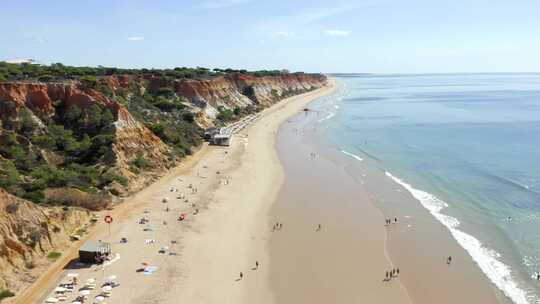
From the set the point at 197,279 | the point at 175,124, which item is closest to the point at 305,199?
the point at 197,279

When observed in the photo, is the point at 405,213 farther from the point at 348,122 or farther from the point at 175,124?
the point at 348,122

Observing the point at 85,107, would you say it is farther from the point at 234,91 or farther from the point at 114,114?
the point at 234,91

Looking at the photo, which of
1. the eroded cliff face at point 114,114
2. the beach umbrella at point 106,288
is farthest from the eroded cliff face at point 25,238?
the eroded cliff face at point 114,114

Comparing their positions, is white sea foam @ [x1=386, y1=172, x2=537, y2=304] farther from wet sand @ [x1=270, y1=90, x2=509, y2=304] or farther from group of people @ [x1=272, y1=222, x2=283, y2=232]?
group of people @ [x1=272, y1=222, x2=283, y2=232]

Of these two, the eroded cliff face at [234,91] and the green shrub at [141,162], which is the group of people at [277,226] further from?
the eroded cliff face at [234,91]

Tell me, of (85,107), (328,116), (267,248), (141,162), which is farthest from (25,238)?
(328,116)

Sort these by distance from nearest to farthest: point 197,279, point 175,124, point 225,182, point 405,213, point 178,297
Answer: point 178,297
point 197,279
point 405,213
point 225,182
point 175,124

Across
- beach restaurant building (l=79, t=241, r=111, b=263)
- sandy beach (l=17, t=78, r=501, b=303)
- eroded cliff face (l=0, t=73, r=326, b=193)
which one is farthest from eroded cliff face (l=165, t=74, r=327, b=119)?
beach restaurant building (l=79, t=241, r=111, b=263)
